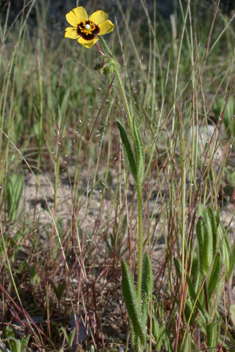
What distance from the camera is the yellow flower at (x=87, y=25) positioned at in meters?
0.72

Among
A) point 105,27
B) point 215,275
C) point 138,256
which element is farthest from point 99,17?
point 215,275

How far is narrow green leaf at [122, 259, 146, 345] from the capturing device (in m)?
0.72

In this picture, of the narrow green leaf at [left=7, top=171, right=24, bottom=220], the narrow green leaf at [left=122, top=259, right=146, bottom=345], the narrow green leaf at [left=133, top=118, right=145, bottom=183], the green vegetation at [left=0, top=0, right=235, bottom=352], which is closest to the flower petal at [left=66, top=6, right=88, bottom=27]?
the green vegetation at [left=0, top=0, right=235, bottom=352]

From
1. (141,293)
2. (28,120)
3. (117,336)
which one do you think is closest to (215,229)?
(141,293)

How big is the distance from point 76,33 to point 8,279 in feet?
2.69

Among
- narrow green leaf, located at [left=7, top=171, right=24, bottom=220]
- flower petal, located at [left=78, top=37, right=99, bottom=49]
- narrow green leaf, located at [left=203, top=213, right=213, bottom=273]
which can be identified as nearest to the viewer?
flower petal, located at [left=78, top=37, right=99, bottom=49]

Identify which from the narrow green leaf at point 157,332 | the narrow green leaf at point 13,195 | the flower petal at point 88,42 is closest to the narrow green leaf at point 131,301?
the narrow green leaf at point 157,332

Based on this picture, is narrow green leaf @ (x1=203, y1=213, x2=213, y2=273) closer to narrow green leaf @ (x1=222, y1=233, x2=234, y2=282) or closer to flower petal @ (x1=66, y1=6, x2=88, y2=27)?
narrow green leaf @ (x1=222, y1=233, x2=234, y2=282)

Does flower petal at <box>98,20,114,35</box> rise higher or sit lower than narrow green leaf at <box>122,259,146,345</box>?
higher

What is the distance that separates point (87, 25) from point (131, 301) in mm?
543

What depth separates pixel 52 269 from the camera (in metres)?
1.23

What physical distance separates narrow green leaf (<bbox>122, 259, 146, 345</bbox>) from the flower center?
1.44ft

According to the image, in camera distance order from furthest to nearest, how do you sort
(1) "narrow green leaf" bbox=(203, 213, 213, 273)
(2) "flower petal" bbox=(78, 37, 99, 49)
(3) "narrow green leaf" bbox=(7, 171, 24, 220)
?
Answer: (3) "narrow green leaf" bbox=(7, 171, 24, 220) < (1) "narrow green leaf" bbox=(203, 213, 213, 273) < (2) "flower petal" bbox=(78, 37, 99, 49)

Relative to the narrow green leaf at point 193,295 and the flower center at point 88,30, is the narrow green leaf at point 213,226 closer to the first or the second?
the narrow green leaf at point 193,295
